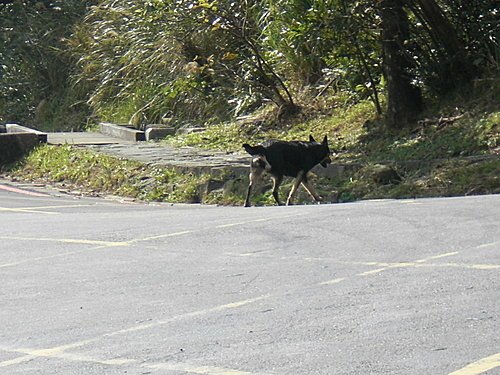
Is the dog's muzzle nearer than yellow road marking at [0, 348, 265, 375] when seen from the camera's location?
No

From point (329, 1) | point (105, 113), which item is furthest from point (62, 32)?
point (329, 1)

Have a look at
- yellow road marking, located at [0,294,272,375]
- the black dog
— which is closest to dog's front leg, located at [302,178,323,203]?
the black dog

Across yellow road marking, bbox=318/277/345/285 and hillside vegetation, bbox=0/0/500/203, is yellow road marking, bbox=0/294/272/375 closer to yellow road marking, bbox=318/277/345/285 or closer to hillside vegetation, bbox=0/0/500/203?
yellow road marking, bbox=318/277/345/285

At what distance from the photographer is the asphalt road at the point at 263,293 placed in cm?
634

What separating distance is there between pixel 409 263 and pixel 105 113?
763 inches

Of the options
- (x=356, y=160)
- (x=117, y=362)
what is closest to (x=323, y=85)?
(x=356, y=160)

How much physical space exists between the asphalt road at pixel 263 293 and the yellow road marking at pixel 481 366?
16 millimetres

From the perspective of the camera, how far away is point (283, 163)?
15.1m

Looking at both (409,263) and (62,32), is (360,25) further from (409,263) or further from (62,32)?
(62,32)

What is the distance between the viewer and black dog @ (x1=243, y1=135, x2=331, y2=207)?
1509cm

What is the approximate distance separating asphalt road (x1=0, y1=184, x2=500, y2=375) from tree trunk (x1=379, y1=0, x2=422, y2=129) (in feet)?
17.8

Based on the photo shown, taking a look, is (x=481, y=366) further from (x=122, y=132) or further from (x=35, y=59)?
(x=35, y=59)

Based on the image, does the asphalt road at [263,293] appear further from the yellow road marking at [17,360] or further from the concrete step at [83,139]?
the concrete step at [83,139]

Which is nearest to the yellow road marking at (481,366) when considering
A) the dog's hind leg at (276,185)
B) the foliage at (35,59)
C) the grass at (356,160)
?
the grass at (356,160)
